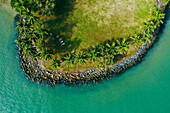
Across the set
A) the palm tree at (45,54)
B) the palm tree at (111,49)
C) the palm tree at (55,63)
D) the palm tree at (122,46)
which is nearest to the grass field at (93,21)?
the palm tree at (122,46)

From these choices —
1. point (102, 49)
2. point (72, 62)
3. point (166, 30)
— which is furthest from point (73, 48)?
point (166, 30)

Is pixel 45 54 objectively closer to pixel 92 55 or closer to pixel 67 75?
pixel 67 75

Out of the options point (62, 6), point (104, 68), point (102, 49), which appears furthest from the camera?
point (62, 6)

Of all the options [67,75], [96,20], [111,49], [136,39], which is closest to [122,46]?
[111,49]

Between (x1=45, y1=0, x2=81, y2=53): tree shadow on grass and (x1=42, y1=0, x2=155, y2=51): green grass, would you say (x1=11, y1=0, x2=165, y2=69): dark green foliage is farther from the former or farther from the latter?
(x1=42, y1=0, x2=155, y2=51): green grass

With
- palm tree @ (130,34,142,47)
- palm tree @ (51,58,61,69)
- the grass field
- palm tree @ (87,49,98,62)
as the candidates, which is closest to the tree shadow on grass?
the grass field

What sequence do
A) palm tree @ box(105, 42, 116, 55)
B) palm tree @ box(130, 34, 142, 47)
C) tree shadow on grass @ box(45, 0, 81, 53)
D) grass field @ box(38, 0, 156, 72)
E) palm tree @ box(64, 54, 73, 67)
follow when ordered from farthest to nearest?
grass field @ box(38, 0, 156, 72), tree shadow on grass @ box(45, 0, 81, 53), palm tree @ box(130, 34, 142, 47), palm tree @ box(105, 42, 116, 55), palm tree @ box(64, 54, 73, 67)

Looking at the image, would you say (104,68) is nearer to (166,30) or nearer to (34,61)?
(34,61)

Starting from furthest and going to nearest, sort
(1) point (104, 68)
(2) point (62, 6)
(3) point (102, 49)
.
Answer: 1. (2) point (62, 6)
2. (1) point (104, 68)
3. (3) point (102, 49)

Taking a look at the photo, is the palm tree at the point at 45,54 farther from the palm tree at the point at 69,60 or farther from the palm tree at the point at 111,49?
the palm tree at the point at 111,49
